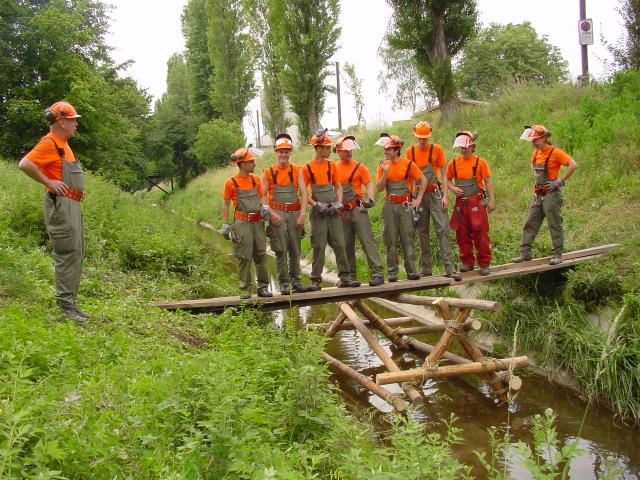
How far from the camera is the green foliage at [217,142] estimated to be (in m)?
37.3

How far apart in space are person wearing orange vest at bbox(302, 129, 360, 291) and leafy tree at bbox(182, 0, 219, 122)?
4087 cm

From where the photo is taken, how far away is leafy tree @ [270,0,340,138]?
95.5 ft

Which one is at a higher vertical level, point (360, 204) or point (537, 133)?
point (537, 133)

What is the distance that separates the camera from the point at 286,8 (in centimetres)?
2917

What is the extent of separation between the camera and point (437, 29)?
18234 millimetres

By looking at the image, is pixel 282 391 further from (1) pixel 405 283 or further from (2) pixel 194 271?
(2) pixel 194 271

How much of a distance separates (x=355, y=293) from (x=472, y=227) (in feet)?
6.98

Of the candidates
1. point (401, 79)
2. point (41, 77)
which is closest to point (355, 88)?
point (401, 79)

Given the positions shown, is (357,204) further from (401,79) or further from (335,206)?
(401,79)

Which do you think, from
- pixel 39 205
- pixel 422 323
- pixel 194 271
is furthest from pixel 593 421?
pixel 39 205

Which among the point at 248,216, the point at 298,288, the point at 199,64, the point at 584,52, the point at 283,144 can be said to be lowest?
the point at 298,288

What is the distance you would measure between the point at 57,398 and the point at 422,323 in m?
8.02

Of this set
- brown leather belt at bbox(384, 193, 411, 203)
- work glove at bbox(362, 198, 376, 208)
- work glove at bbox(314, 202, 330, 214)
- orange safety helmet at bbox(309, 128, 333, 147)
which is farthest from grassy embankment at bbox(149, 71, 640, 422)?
orange safety helmet at bbox(309, 128, 333, 147)

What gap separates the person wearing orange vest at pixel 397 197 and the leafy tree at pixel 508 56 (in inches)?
1460
